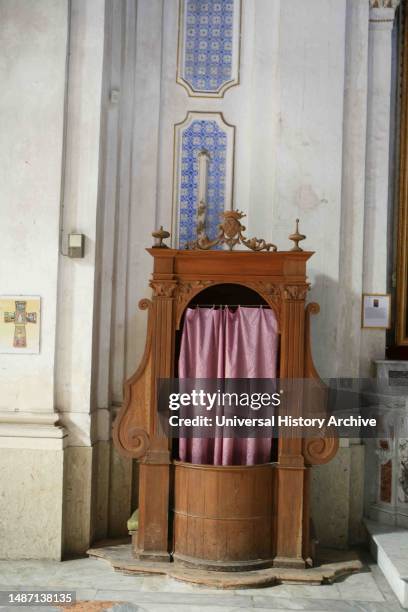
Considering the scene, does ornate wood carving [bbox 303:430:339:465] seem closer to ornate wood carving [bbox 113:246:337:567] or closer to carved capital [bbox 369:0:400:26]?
ornate wood carving [bbox 113:246:337:567]

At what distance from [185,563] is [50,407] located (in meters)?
1.46

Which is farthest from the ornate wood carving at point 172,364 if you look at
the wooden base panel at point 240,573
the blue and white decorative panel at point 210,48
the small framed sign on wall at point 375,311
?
the blue and white decorative panel at point 210,48

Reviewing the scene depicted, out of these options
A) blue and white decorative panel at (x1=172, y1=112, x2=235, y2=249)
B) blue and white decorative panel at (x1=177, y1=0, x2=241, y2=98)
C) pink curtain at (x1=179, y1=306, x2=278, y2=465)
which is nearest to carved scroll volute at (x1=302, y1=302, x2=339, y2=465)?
pink curtain at (x1=179, y1=306, x2=278, y2=465)

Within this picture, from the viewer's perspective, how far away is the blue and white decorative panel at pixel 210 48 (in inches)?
232

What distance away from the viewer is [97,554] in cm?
516

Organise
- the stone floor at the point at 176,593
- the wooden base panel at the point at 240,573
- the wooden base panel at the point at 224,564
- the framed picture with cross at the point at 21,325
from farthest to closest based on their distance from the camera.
A: the framed picture with cross at the point at 21,325 → the wooden base panel at the point at 224,564 → the wooden base panel at the point at 240,573 → the stone floor at the point at 176,593

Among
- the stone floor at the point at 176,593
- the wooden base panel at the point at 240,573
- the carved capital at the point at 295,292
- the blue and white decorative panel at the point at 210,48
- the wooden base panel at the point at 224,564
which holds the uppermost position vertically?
the blue and white decorative panel at the point at 210,48

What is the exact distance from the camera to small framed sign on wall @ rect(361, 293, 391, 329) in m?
5.72

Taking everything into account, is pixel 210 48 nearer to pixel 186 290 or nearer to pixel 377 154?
pixel 377 154

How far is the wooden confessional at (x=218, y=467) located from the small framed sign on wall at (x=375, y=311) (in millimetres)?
951

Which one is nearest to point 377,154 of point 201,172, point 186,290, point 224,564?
point 201,172

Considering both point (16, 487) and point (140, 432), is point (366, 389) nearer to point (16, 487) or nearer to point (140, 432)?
point (140, 432)

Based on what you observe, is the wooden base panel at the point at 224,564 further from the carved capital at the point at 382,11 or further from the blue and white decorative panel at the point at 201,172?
the carved capital at the point at 382,11

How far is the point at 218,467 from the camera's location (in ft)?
15.7
